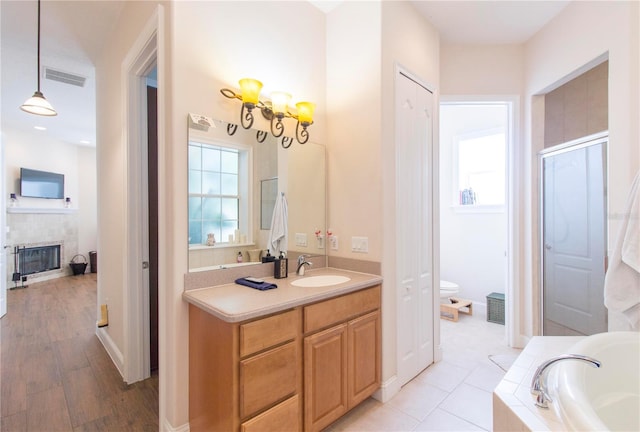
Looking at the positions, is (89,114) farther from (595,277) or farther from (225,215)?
(595,277)

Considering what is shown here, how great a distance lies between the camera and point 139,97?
2.34 m

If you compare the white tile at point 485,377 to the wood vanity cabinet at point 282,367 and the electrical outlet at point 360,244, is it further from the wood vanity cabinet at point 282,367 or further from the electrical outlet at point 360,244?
the electrical outlet at point 360,244

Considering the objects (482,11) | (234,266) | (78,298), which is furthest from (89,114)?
(482,11)

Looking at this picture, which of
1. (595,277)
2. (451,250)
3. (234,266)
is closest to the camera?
(234,266)

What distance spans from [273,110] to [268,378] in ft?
5.50

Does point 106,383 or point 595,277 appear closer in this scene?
point 106,383

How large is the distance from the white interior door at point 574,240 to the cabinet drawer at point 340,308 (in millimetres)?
1928

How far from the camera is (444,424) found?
6.15 ft

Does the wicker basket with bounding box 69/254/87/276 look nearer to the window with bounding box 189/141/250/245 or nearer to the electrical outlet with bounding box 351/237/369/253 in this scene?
the window with bounding box 189/141/250/245

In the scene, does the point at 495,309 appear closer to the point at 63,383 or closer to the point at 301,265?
the point at 301,265

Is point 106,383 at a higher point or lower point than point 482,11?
lower

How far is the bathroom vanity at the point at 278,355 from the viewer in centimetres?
136

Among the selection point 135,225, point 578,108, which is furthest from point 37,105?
point 578,108

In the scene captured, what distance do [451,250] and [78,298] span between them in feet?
18.9
